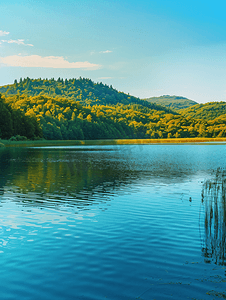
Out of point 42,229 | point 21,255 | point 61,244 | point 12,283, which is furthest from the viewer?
point 42,229

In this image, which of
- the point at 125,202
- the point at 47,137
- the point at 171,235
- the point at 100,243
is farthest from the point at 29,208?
the point at 47,137

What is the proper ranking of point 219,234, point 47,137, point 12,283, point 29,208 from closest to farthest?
point 12,283 < point 219,234 < point 29,208 < point 47,137

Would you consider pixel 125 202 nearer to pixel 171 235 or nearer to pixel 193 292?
pixel 171 235

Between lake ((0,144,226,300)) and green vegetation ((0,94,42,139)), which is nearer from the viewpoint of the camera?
lake ((0,144,226,300))

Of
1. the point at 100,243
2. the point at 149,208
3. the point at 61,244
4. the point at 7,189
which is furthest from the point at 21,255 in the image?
the point at 7,189

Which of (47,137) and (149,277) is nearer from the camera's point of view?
(149,277)

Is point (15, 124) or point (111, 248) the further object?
point (15, 124)

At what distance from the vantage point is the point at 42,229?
13961 mm

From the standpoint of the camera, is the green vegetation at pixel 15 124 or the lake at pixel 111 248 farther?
the green vegetation at pixel 15 124

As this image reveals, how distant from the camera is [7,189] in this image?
83.1 ft

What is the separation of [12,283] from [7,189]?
1738 centimetres

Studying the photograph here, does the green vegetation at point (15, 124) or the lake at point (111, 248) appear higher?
the green vegetation at point (15, 124)

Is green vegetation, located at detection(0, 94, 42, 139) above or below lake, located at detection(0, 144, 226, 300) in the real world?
above

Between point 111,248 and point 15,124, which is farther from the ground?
point 15,124
